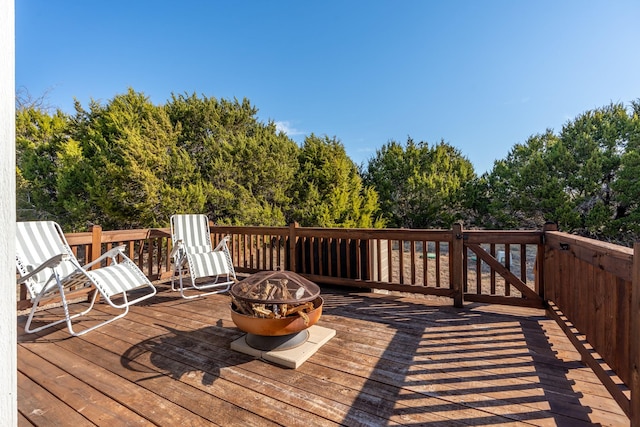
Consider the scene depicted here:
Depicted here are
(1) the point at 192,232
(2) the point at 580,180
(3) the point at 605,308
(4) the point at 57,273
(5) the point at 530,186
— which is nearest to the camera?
(3) the point at 605,308

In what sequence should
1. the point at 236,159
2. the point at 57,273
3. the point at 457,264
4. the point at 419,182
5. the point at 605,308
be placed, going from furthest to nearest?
1. the point at 419,182
2. the point at 236,159
3. the point at 457,264
4. the point at 57,273
5. the point at 605,308

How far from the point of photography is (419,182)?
12.2m

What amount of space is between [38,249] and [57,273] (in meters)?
0.79

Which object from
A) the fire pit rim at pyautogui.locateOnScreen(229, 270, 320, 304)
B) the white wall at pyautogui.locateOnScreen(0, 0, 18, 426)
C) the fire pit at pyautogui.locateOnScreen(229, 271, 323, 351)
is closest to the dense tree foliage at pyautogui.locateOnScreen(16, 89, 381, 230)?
the fire pit rim at pyautogui.locateOnScreen(229, 270, 320, 304)

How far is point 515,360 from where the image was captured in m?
2.22

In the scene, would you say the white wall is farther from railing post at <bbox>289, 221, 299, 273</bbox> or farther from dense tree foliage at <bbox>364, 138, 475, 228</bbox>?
dense tree foliage at <bbox>364, 138, 475, 228</bbox>

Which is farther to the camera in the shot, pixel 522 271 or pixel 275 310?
pixel 522 271

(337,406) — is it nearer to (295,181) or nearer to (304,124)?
(295,181)

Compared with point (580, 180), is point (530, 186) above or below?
below

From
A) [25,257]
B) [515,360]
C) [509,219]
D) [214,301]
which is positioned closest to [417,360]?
[515,360]

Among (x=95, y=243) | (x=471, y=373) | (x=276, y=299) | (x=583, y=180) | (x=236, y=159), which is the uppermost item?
(x=236, y=159)

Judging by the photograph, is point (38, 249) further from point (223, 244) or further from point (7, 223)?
point (7, 223)

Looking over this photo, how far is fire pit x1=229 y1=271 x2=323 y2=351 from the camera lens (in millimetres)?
2219

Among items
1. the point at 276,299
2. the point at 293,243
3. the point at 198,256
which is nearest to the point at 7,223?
the point at 276,299
